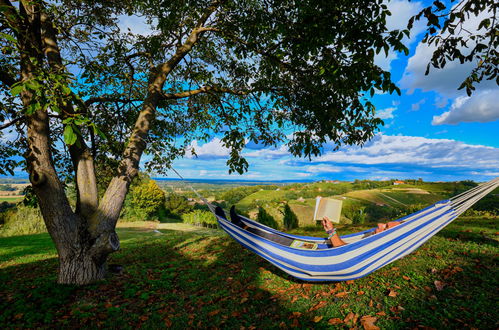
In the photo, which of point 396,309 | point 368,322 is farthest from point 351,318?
point 396,309

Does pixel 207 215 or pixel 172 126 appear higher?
pixel 172 126

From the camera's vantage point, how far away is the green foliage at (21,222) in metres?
12.0

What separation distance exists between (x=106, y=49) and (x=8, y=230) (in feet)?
41.1

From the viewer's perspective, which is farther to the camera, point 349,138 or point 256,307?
point 349,138

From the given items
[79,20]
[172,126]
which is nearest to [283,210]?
[172,126]

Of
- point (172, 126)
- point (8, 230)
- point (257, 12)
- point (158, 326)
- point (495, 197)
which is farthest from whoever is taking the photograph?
point (8, 230)

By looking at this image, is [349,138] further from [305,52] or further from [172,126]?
[172,126]

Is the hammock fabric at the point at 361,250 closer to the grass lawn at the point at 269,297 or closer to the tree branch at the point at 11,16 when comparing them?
the grass lawn at the point at 269,297

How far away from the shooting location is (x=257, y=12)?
14.0 ft

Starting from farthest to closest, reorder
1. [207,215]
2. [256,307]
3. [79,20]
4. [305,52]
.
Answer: [207,215], [79,20], [305,52], [256,307]

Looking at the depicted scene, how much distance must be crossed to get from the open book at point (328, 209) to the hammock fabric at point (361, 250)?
0.44m

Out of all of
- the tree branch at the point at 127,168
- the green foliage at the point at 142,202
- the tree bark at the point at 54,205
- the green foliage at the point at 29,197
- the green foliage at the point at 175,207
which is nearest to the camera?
the tree bark at the point at 54,205

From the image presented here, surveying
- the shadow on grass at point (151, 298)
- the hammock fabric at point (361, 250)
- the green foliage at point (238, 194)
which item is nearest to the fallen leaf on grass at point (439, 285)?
the hammock fabric at point (361, 250)

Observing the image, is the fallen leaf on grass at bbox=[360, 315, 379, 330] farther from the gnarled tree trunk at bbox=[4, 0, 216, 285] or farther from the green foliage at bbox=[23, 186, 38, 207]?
the green foliage at bbox=[23, 186, 38, 207]
